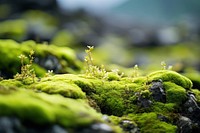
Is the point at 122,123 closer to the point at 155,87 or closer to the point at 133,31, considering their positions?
the point at 155,87

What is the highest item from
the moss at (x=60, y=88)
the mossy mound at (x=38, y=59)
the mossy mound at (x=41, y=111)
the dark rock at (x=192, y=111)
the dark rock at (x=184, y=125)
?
the mossy mound at (x=38, y=59)

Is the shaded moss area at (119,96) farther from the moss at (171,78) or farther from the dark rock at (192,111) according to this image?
the dark rock at (192,111)

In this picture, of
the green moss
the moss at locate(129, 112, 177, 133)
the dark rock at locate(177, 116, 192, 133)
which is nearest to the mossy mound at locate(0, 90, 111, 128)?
the moss at locate(129, 112, 177, 133)

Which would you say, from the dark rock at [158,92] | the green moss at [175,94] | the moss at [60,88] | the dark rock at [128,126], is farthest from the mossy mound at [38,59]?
the dark rock at [128,126]

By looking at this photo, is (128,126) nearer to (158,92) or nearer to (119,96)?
(119,96)

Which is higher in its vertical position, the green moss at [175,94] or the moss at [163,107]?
the green moss at [175,94]

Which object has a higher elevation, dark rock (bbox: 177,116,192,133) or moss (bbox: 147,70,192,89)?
moss (bbox: 147,70,192,89)

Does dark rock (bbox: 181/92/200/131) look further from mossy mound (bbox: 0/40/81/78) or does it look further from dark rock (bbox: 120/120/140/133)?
mossy mound (bbox: 0/40/81/78)
